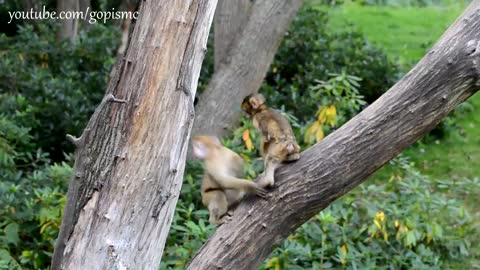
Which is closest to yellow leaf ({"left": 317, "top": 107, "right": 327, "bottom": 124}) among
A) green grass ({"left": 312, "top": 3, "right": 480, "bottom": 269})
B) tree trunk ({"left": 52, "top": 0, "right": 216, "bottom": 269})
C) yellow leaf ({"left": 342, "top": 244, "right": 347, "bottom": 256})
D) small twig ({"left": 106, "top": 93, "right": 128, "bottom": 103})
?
yellow leaf ({"left": 342, "top": 244, "right": 347, "bottom": 256})

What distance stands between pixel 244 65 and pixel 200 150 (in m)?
3.26

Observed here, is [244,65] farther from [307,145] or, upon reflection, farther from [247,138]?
[247,138]

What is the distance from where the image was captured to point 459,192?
24.6 ft

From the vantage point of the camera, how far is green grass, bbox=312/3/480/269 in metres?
8.07

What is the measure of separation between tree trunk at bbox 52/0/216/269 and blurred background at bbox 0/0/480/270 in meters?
1.58

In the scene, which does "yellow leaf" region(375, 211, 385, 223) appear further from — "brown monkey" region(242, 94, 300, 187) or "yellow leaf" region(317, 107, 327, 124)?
"brown monkey" region(242, 94, 300, 187)

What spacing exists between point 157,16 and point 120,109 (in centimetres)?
41

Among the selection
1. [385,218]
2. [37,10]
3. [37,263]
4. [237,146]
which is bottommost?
[37,263]

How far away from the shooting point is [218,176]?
172 inches

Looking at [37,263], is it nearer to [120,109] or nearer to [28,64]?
[120,109]

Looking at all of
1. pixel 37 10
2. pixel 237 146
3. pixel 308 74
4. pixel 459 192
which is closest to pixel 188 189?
pixel 237 146

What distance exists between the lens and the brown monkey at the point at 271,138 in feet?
12.1

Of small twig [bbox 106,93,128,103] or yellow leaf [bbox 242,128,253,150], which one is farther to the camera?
yellow leaf [bbox 242,128,253,150]

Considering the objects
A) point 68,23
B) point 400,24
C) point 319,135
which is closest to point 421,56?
point 400,24
